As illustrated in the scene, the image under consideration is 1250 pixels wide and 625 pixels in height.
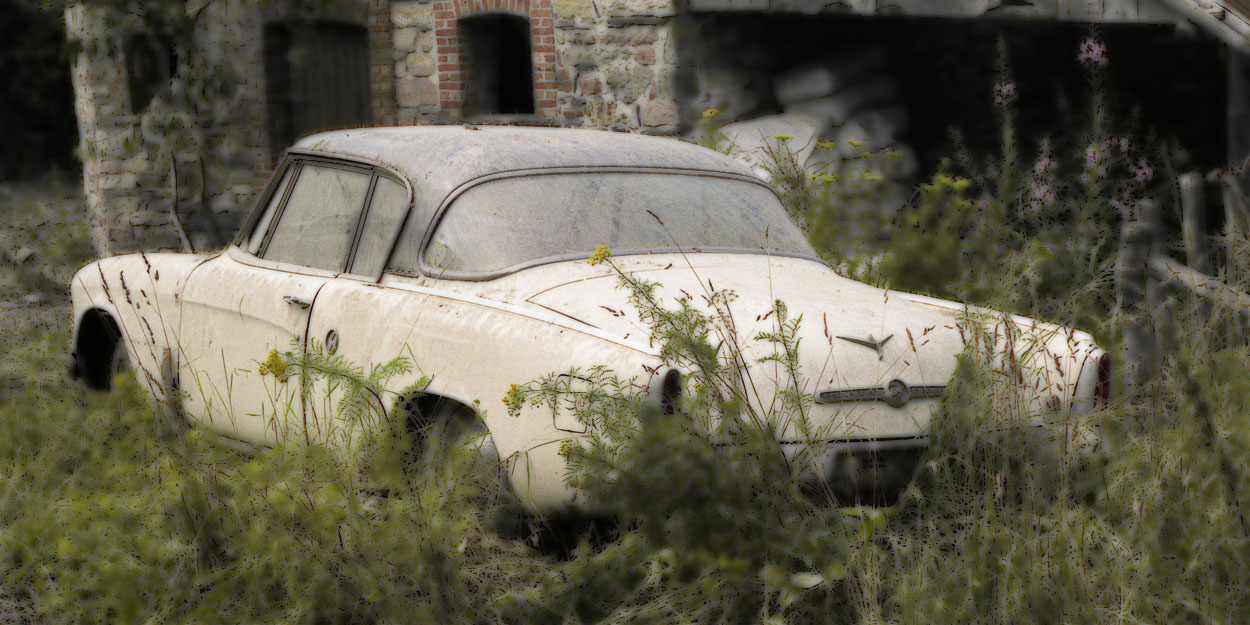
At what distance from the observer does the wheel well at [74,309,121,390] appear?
5354 mm

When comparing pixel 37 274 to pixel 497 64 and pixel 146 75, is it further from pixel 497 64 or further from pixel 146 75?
pixel 497 64

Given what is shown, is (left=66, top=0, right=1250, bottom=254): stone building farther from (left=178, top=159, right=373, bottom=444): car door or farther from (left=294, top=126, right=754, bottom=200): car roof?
(left=178, top=159, right=373, bottom=444): car door

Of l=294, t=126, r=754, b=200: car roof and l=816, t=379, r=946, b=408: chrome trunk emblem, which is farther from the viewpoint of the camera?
l=294, t=126, r=754, b=200: car roof

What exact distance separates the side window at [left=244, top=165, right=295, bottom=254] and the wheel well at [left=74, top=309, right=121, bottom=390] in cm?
95

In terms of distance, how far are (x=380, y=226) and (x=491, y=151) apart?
0.48 meters

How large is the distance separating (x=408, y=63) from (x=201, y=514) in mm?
8132

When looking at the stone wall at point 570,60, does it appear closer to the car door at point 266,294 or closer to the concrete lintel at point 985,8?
the concrete lintel at point 985,8

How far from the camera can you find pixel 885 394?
330 centimetres

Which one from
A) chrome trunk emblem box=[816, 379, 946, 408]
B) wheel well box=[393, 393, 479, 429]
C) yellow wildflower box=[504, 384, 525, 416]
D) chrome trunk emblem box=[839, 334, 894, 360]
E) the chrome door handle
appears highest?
the chrome door handle

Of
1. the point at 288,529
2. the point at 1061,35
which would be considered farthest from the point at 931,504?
the point at 1061,35

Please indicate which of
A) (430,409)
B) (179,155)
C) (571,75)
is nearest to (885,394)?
(430,409)

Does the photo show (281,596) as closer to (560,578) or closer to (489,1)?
(560,578)

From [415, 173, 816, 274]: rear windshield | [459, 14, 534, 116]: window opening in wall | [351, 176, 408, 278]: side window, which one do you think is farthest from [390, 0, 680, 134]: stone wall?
[351, 176, 408, 278]: side window

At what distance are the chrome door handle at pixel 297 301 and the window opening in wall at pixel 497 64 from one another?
6.67 meters
